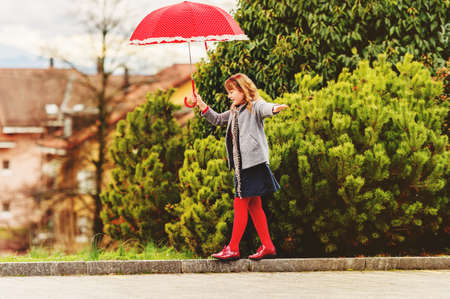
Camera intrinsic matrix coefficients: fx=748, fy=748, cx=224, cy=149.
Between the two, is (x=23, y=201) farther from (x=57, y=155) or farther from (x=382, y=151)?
(x=382, y=151)

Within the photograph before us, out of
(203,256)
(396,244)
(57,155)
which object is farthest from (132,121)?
(57,155)

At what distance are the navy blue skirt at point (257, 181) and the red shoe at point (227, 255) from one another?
0.70 m

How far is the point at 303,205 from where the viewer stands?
933 centimetres

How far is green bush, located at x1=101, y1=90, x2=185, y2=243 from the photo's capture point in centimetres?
1309

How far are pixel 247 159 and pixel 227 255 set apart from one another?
3.80ft

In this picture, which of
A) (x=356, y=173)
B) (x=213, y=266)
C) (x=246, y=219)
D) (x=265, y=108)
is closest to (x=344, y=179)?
(x=356, y=173)

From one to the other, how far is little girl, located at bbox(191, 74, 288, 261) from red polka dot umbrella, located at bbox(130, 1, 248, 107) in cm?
61

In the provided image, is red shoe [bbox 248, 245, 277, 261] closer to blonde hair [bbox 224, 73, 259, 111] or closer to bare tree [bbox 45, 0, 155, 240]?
blonde hair [bbox 224, 73, 259, 111]

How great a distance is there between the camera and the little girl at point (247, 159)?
8.46 m

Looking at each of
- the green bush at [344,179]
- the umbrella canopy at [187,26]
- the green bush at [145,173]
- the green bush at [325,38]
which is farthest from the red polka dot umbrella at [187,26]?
the green bush at [145,173]

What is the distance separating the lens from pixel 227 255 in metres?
8.68

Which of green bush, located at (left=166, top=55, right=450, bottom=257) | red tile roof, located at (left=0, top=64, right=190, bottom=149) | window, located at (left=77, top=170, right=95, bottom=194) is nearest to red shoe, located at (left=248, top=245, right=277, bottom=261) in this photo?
green bush, located at (left=166, top=55, right=450, bottom=257)

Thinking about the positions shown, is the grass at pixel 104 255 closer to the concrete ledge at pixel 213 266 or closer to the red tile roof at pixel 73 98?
the concrete ledge at pixel 213 266

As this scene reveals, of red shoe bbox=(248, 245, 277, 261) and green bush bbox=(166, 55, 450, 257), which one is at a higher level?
green bush bbox=(166, 55, 450, 257)
